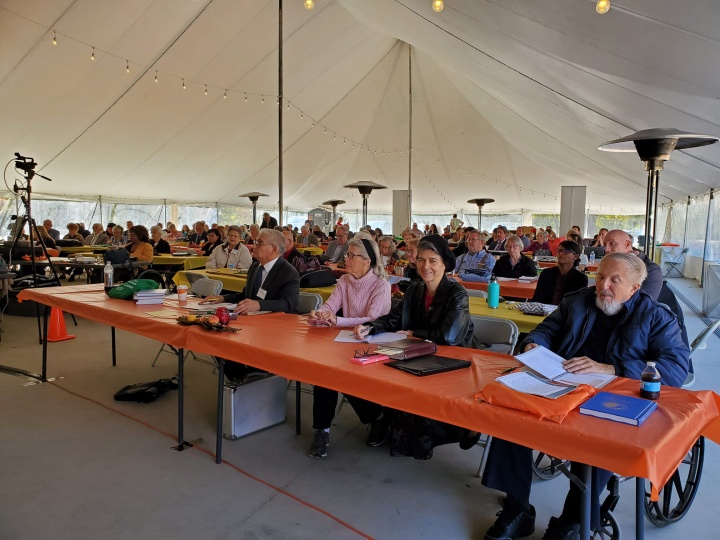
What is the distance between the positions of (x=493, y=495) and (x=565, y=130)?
8.32 metres

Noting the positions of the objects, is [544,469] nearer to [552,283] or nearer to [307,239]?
[552,283]

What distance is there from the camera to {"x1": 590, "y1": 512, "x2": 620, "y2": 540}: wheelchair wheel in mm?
1918

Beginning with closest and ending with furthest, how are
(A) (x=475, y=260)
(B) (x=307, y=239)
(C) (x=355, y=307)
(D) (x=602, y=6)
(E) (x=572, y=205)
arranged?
(C) (x=355, y=307) → (D) (x=602, y=6) → (A) (x=475, y=260) → (B) (x=307, y=239) → (E) (x=572, y=205)

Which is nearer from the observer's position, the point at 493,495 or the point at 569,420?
the point at 569,420

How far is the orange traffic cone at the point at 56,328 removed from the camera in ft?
17.9

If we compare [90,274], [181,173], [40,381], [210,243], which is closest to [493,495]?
[40,381]

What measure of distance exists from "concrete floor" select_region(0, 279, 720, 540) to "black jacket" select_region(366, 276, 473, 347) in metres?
0.74

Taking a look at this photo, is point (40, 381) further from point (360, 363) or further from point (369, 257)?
point (360, 363)

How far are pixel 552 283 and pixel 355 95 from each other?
494 inches

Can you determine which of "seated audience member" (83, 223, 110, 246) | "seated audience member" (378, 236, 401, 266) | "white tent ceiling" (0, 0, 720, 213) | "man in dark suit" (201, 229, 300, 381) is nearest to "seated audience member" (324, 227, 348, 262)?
"seated audience member" (378, 236, 401, 266)

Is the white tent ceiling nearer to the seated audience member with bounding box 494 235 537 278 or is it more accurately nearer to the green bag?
the seated audience member with bounding box 494 235 537 278

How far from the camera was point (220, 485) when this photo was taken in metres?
2.59

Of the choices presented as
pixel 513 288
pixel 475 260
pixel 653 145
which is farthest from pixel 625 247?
pixel 475 260

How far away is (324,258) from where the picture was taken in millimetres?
8469
